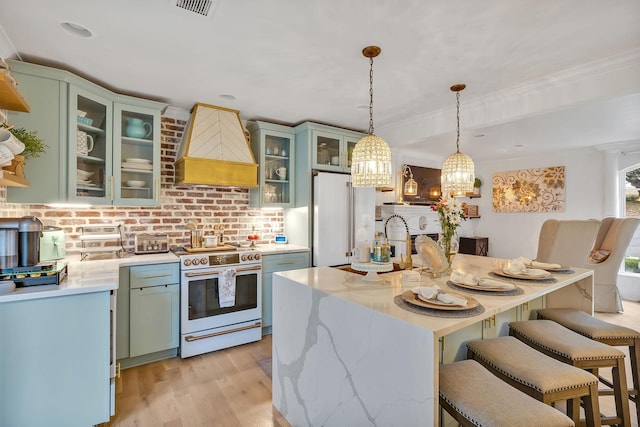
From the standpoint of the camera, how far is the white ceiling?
1.80 m

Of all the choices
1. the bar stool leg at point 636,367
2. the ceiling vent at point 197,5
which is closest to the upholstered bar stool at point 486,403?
the bar stool leg at point 636,367

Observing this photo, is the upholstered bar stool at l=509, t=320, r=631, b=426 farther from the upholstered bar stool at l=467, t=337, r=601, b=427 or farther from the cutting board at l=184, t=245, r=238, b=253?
the cutting board at l=184, t=245, r=238, b=253

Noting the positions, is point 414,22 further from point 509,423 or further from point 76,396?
point 76,396

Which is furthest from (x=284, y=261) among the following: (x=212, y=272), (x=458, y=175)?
(x=458, y=175)

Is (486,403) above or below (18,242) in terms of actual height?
below

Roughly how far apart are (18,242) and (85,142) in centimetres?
118

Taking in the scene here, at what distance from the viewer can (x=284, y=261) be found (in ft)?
11.8

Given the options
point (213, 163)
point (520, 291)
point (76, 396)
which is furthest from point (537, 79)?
point (76, 396)

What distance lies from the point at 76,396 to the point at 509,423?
223 centimetres

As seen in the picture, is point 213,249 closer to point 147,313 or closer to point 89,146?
point 147,313

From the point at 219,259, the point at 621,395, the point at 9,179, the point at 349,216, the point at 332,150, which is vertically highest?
the point at 332,150

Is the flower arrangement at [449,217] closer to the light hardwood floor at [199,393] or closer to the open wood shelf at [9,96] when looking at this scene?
the light hardwood floor at [199,393]

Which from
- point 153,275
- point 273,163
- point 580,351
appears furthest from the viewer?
point 273,163

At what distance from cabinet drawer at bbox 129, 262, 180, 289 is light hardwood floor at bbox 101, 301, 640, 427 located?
745 mm
